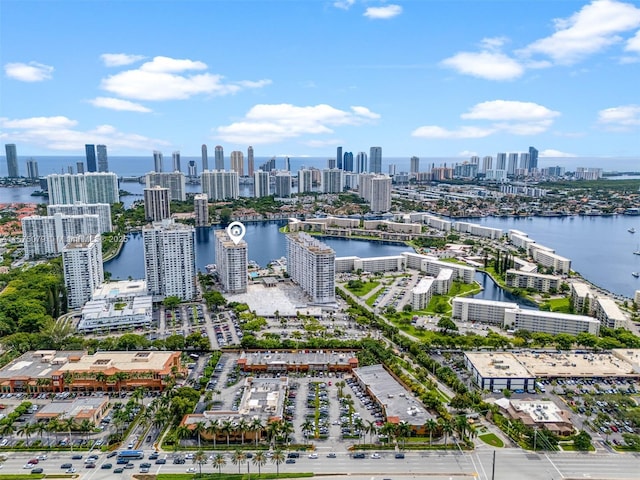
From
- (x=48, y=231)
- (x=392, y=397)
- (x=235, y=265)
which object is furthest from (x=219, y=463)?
(x=48, y=231)

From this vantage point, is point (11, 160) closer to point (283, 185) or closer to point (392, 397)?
point (283, 185)

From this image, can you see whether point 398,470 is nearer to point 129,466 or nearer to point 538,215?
point 129,466

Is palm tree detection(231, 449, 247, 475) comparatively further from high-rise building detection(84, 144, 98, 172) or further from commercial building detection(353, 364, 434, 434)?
high-rise building detection(84, 144, 98, 172)

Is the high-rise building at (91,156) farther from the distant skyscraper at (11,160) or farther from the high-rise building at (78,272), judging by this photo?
the high-rise building at (78,272)

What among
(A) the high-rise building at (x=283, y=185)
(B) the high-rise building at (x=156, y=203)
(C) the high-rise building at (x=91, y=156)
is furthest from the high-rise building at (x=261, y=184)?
(C) the high-rise building at (x=91, y=156)

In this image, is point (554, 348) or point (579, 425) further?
point (554, 348)

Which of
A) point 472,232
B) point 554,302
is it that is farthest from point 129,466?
point 472,232

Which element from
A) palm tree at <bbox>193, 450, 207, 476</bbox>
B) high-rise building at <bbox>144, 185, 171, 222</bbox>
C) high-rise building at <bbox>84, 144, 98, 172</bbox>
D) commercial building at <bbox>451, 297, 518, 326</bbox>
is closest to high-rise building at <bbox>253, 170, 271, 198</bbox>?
high-rise building at <bbox>144, 185, 171, 222</bbox>
